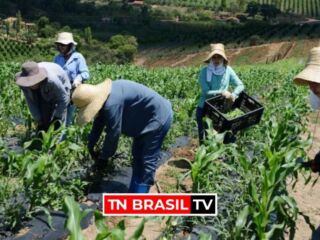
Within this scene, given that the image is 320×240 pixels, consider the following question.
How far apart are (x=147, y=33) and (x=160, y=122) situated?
76.6m

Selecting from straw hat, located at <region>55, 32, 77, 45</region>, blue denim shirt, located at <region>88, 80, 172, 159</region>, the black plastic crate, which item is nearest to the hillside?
the black plastic crate

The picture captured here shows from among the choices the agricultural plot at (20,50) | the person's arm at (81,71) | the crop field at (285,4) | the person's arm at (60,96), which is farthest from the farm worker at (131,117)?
the crop field at (285,4)

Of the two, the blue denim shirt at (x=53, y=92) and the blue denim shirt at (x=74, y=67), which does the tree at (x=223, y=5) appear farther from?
the blue denim shirt at (x=53, y=92)

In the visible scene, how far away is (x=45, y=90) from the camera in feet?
16.2

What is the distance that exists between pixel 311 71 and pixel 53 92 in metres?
2.54

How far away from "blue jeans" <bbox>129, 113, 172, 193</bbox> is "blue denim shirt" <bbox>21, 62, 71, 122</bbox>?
34.1 inches

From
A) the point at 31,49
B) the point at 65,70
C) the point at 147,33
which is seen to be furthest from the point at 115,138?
the point at 147,33

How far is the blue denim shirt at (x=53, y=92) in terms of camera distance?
4879mm

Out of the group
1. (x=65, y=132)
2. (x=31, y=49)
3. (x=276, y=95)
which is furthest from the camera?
(x=31, y=49)

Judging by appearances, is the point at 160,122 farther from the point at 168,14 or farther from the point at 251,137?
the point at 168,14

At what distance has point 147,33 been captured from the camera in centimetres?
8006

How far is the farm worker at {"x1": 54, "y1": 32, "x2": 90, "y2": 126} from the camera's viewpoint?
18.6 ft

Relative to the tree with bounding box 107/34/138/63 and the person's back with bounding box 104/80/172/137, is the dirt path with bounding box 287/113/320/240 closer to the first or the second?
the person's back with bounding box 104/80/172/137

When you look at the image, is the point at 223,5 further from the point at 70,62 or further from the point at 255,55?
the point at 70,62
